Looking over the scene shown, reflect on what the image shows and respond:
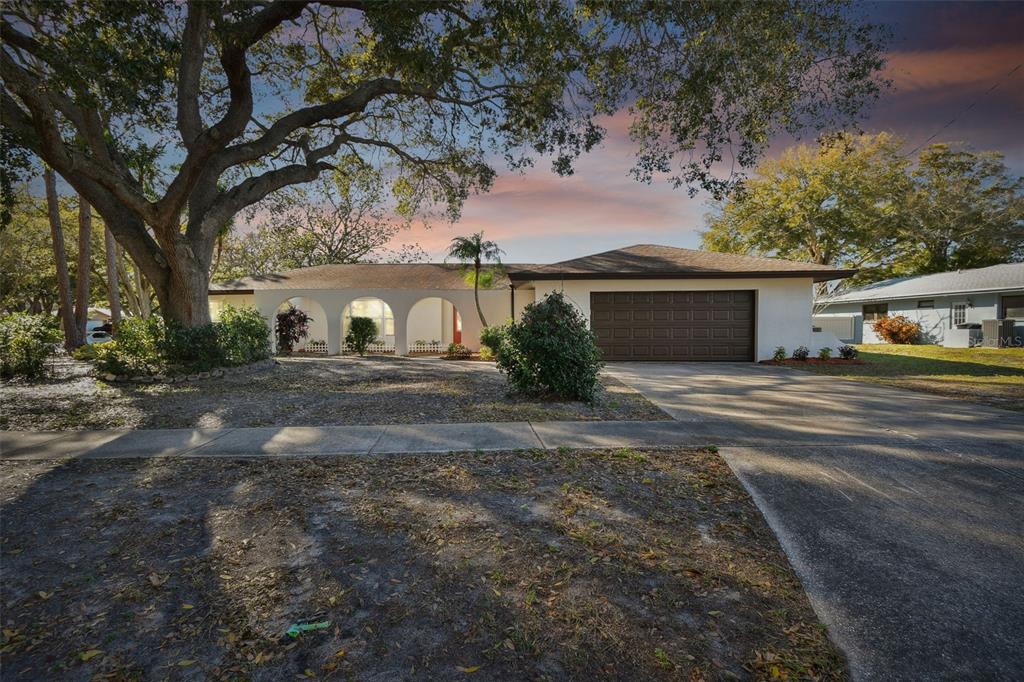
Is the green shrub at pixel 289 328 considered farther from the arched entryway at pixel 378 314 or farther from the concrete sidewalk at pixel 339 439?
the concrete sidewalk at pixel 339 439

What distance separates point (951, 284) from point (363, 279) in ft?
86.1

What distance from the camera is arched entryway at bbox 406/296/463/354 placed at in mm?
23688

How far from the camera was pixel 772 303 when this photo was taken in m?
14.8

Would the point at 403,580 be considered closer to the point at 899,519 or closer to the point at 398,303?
the point at 899,519

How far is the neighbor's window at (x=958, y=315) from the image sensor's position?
72.4 feet

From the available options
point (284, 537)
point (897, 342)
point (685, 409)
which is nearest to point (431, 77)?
point (685, 409)

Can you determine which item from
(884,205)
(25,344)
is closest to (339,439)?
(25,344)

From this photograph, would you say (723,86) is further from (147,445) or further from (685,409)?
(147,445)

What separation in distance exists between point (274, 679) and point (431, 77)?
30.8 ft

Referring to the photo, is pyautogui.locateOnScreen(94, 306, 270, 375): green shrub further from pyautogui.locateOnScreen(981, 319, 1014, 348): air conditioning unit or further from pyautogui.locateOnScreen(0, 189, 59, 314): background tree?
pyautogui.locateOnScreen(981, 319, 1014, 348): air conditioning unit

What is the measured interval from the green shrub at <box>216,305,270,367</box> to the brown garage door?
943 centimetres

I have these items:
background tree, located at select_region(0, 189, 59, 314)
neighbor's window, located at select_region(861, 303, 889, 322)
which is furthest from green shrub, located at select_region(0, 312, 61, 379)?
→ neighbor's window, located at select_region(861, 303, 889, 322)

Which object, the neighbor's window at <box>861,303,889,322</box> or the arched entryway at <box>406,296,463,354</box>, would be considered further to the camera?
the neighbor's window at <box>861,303,889,322</box>

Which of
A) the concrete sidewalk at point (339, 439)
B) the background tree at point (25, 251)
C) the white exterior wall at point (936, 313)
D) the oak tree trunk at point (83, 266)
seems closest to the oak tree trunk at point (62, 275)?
the oak tree trunk at point (83, 266)
